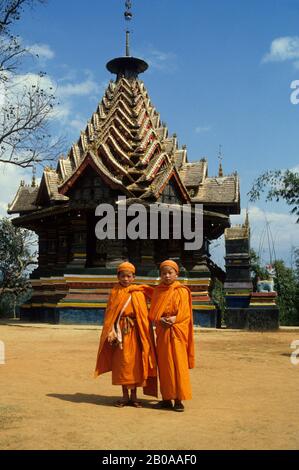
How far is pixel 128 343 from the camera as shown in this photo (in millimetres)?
6242

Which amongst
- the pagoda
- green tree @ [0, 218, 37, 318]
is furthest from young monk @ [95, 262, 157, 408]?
green tree @ [0, 218, 37, 318]

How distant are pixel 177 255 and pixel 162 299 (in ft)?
49.8

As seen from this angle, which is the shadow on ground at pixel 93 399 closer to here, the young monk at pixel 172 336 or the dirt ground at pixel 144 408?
the dirt ground at pixel 144 408

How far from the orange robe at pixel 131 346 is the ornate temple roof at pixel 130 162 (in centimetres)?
1401

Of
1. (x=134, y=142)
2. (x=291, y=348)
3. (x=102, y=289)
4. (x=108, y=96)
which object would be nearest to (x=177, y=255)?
(x=102, y=289)

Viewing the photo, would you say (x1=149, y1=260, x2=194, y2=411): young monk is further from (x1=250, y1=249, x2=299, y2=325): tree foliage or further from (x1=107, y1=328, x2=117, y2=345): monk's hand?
(x1=250, y1=249, x2=299, y2=325): tree foliage

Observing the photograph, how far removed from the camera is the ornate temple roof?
21156 mm

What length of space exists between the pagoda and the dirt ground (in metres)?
8.69

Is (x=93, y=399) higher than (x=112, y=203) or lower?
lower

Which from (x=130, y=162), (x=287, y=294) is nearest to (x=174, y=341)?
(x=130, y=162)

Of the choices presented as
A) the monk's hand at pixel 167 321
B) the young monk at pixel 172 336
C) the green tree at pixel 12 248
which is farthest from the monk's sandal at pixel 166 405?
the green tree at pixel 12 248

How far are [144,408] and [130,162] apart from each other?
56.2 feet

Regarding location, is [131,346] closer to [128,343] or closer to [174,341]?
[128,343]

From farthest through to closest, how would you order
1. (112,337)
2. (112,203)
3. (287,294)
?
(287,294) < (112,203) < (112,337)
